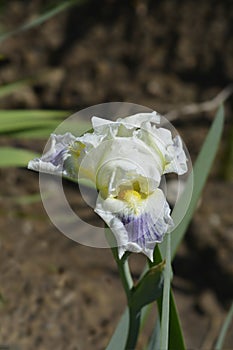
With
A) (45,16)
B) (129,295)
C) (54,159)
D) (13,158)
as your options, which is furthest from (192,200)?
(13,158)

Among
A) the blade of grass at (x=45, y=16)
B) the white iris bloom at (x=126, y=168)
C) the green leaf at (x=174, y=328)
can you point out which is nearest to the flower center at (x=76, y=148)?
the white iris bloom at (x=126, y=168)

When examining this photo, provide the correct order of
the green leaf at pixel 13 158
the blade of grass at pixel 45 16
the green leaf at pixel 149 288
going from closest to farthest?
the green leaf at pixel 149 288, the blade of grass at pixel 45 16, the green leaf at pixel 13 158

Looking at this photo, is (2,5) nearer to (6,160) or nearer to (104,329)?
(6,160)

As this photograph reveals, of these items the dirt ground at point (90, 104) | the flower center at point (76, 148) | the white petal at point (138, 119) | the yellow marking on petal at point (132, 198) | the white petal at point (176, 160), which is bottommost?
the dirt ground at point (90, 104)

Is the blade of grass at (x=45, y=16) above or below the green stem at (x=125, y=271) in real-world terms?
above

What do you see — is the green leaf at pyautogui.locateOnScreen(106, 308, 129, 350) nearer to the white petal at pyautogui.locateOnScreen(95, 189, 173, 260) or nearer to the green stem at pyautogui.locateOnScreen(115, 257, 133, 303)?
the green stem at pyautogui.locateOnScreen(115, 257, 133, 303)

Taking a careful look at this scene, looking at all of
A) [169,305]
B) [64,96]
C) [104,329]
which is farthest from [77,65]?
[169,305]

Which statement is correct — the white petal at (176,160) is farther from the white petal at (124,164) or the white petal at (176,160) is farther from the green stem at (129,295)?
the green stem at (129,295)
